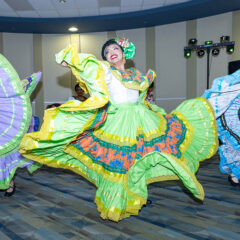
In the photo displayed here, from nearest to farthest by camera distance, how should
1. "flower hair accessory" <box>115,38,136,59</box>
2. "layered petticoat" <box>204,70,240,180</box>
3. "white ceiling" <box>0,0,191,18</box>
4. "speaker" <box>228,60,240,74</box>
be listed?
"layered petticoat" <box>204,70,240,180</box> → "flower hair accessory" <box>115,38,136,59</box> → "speaker" <box>228,60,240,74</box> → "white ceiling" <box>0,0,191,18</box>

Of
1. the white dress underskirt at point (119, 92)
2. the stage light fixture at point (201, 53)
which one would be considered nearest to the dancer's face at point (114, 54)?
the white dress underskirt at point (119, 92)

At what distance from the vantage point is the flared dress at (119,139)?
1262mm

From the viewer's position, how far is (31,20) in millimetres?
4828

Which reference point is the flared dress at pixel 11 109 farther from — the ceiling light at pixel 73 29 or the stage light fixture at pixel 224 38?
the stage light fixture at pixel 224 38

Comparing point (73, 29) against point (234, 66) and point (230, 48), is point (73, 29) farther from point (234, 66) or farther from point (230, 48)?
point (234, 66)

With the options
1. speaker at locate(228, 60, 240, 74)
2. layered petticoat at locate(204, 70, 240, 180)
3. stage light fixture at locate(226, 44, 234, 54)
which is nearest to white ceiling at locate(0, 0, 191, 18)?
stage light fixture at locate(226, 44, 234, 54)

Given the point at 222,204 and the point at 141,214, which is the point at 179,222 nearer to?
the point at 141,214

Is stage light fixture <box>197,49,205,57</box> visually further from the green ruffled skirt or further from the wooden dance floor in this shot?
the green ruffled skirt

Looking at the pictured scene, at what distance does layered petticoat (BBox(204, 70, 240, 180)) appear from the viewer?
1698 millimetres

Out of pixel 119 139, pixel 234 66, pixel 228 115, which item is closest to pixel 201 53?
pixel 234 66

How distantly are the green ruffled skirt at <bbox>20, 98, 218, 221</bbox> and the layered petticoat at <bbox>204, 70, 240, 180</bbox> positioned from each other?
5.5 inches

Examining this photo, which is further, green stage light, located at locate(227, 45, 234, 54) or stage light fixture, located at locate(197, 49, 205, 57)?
stage light fixture, located at locate(197, 49, 205, 57)

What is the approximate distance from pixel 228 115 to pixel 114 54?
0.95 meters

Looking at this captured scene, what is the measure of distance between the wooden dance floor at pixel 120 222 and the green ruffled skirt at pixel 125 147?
0.13m
